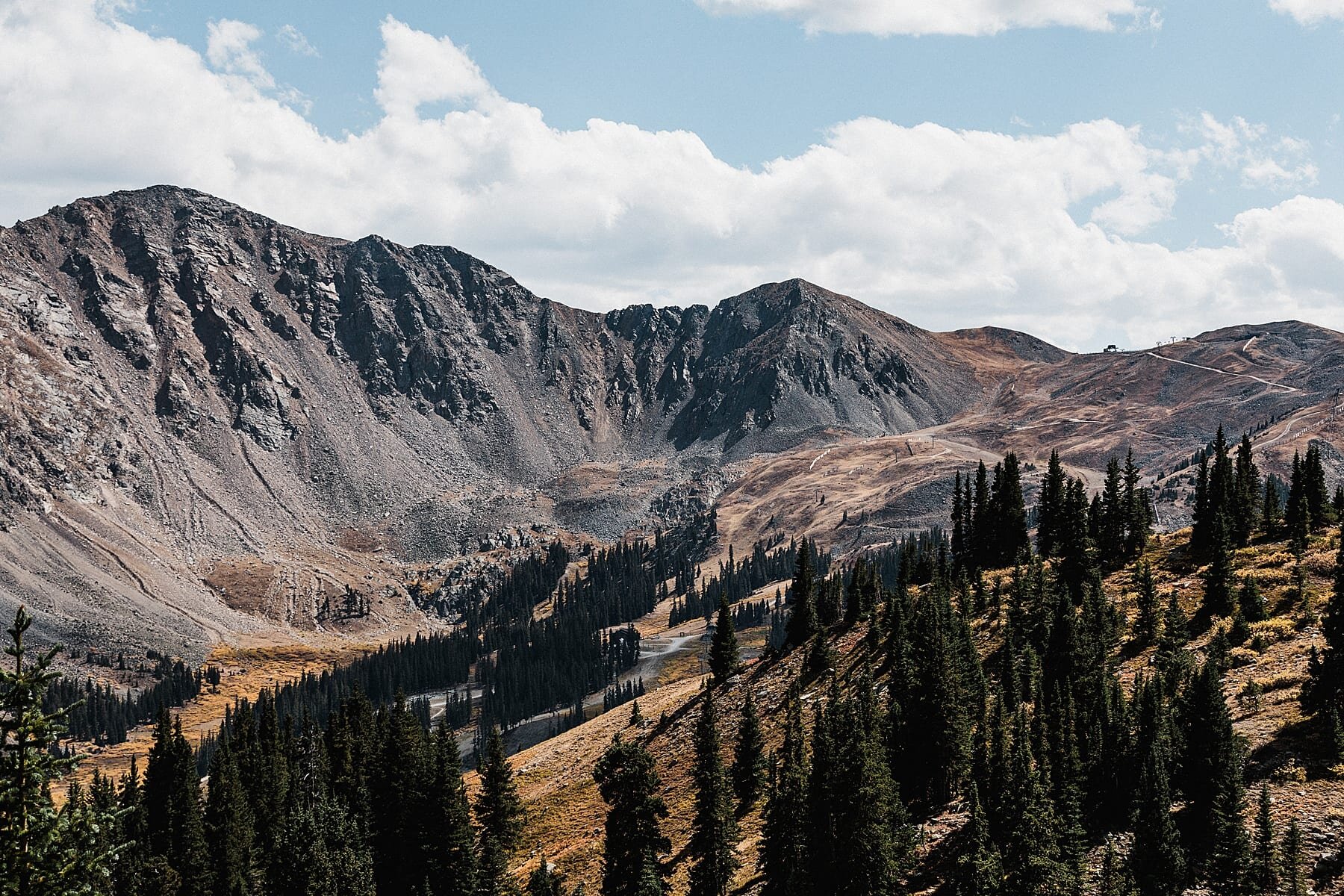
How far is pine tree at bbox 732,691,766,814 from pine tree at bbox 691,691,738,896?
1038 centimetres

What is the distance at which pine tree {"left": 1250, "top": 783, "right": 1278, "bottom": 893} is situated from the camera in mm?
44750

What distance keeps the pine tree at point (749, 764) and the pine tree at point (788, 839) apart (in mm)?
12636

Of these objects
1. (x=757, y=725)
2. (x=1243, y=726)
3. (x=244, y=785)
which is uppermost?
(x=1243, y=726)

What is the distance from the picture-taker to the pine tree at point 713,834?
228 ft

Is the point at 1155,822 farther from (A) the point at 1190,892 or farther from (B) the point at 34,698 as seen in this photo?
(B) the point at 34,698

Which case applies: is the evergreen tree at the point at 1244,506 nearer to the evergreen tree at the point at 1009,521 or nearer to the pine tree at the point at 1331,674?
the evergreen tree at the point at 1009,521

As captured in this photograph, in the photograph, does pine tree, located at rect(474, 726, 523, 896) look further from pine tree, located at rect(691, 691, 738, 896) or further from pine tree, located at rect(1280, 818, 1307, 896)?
pine tree, located at rect(1280, 818, 1307, 896)

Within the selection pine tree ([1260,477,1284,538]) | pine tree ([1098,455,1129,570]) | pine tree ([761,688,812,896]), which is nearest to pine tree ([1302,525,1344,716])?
pine tree ([761,688,812,896])

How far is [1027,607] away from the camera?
93812 mm

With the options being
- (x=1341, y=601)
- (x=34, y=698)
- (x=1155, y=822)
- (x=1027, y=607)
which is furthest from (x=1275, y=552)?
(x=34, y=698)

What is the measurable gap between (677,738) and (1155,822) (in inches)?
2425

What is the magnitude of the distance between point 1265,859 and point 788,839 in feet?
91.9

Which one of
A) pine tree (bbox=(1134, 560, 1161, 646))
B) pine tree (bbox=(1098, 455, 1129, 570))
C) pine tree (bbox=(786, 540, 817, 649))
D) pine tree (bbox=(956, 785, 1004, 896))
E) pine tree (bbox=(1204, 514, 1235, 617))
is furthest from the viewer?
pine tree (bbox=(786, 540, 817, 649))

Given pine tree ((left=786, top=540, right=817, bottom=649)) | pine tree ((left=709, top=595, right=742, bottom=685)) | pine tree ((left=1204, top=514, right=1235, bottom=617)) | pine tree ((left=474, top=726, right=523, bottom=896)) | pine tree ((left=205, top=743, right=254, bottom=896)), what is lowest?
pine tree ((left=205, top=743, right=254, bottom=896))
